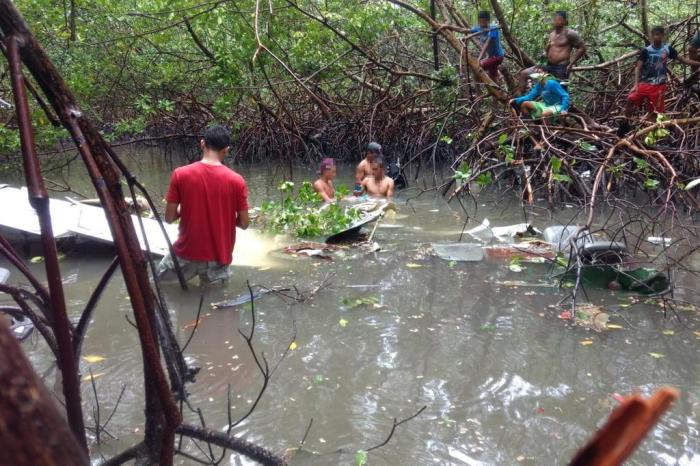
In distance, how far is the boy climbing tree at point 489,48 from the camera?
26.1 feet

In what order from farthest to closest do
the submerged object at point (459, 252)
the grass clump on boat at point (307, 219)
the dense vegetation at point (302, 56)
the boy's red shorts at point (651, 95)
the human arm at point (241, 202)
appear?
1. the dense vegetation at point (302, 56)
2. the boy's red shorts at point (651, 95)
3. the grass clump on boat at point (307, 219)
4. the submerged object at point (459, 252)
5. the human arm at point (241, 202)

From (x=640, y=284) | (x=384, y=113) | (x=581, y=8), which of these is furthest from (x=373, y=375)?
(x=384, y=113)

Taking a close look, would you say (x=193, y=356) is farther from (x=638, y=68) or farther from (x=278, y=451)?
(x=638, y=68)

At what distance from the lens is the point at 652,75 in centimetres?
703

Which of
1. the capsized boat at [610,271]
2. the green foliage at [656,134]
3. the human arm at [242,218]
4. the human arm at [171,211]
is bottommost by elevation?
the capsized boat at [610,271]

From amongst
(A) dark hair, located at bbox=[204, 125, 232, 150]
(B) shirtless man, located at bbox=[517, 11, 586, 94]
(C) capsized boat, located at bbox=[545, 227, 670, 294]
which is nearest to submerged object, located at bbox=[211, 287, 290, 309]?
(A) dark hair, located at bbox=[204, 125, 232, 150]

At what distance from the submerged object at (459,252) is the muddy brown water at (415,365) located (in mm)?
159

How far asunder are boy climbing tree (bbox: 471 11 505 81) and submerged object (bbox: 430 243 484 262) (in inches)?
135

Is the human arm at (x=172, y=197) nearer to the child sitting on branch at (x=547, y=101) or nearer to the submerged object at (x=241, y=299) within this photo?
the submerged object at (x=241, y=299)

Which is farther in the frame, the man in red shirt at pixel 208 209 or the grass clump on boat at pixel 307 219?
the grass clump on boat at pixel 307 219

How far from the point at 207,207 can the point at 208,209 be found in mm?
17

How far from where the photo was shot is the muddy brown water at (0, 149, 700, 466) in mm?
2742

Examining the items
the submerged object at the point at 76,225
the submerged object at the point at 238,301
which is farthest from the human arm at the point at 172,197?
the submerged object at the point at 76,225

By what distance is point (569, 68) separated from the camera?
788 centimetres
